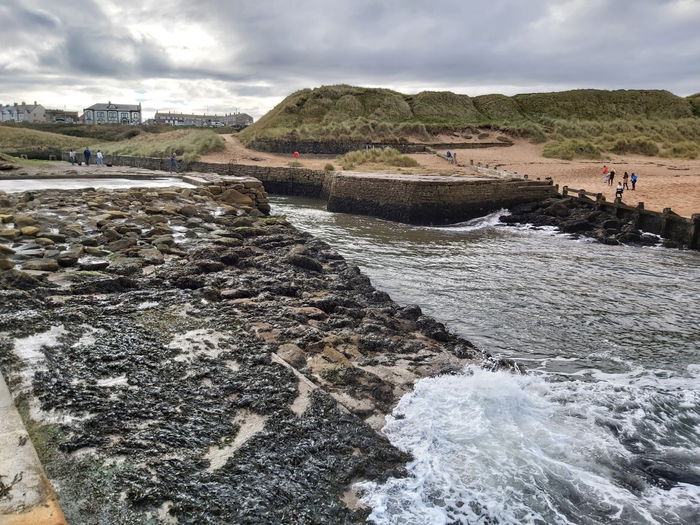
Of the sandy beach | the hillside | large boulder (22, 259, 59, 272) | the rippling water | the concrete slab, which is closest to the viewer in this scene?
the concrete slab

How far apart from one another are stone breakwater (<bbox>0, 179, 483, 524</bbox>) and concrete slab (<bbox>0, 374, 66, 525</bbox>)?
0.94 ft

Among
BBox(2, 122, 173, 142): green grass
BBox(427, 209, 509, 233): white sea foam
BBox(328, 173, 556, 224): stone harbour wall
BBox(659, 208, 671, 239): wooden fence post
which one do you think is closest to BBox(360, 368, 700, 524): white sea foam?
BBox(659, 208, 671, 239): wooden fence post

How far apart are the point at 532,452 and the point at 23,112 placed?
12555 cm

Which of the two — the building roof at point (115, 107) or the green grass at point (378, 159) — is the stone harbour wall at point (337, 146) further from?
the building roof at point (115, 107)

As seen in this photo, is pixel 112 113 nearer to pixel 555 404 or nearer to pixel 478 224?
pixel 478 224

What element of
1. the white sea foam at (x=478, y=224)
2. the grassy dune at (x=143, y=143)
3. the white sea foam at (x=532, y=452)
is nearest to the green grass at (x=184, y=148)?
the grassy dune at (x=143, y=143)

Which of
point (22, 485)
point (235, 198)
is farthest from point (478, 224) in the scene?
point (22, 485)

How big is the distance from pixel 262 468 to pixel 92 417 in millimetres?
1290

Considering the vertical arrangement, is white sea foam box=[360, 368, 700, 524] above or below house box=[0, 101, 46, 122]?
below

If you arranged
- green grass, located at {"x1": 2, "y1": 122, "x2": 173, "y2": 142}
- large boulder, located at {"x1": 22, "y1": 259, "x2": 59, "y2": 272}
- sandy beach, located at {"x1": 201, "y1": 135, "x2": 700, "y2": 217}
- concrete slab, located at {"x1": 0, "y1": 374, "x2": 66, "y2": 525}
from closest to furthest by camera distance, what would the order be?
1. concrete slab, located at {"x1": 0, "y1": 374, "x2": 66, "y2": 525}
2. large boulder, located at {"x1": 22, "y1": 259, "x2": 59, "y2": 272}
3. sandy beach, located at {"x1": 201, "y1": 135, "x2": 700, "y2": 217}
4. green grass, located at {"x1": 2, "y1": 122, "x2": 173, "y2": 142}

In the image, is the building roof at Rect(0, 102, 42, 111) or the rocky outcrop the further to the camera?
the building roof at Rect(0, 102, 42, 111)

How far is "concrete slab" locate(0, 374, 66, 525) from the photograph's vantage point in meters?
2.45

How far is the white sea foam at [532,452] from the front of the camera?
12.3 ft

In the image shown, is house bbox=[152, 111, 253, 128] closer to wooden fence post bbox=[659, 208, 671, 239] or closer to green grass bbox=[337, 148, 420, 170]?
green grass bbox=[337, 148, 420, 170]
